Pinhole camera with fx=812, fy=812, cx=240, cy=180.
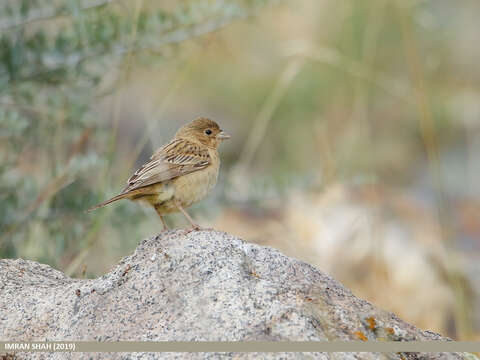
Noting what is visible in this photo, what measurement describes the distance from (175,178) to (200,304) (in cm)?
183

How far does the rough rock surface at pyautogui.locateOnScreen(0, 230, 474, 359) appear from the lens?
3016mm

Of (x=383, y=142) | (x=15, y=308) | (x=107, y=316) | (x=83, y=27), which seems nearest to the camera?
(x=107, y=316)

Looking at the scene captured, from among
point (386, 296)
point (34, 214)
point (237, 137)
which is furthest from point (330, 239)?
point (237, 137)

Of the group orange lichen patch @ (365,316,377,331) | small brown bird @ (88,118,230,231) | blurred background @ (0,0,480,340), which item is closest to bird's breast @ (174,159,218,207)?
small brown bird @ (88,118,230,231)

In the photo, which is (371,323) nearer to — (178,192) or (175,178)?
(178,192)

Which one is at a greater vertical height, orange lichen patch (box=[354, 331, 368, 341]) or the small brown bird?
the small brown bird

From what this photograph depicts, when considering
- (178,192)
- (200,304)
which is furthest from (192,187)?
(200,304)

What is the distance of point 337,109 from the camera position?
12.9 m

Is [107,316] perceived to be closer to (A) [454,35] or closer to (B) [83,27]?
(B) [83,27]

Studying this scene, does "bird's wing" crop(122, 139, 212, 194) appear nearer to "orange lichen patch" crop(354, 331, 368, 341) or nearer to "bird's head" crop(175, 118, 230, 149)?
"bird's head" crop(175, 118, 230, 149)

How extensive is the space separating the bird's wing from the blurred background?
0.15 meters

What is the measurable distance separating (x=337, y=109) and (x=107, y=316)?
32.9 ft

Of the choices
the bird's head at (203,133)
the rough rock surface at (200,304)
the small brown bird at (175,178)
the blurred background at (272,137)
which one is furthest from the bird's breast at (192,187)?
the rough rock surface at (200,304)

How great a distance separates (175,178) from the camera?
4863 mm
